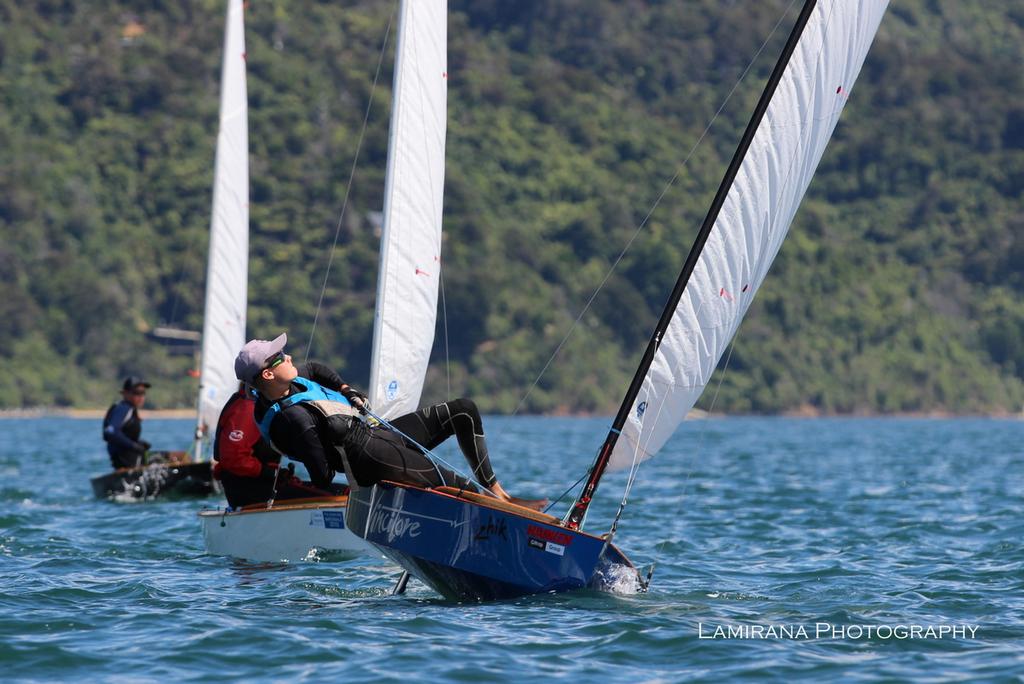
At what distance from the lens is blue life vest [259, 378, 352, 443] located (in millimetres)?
9930

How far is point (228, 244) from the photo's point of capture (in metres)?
22.4

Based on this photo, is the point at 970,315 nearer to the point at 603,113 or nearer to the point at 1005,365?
the point at 1005,365

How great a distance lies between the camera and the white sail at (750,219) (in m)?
9.90

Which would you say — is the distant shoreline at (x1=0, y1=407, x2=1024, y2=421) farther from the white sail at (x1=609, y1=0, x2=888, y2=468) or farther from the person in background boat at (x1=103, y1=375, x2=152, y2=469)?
the white sail at (x1=609, y1=0, x2=888, y2=468)

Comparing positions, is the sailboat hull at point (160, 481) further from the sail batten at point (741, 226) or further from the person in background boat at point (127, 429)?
the sail batten at point (741, 226)

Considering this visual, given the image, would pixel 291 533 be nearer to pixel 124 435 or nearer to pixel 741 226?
pixel 741 226

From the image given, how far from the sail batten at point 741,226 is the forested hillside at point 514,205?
55.4 metres

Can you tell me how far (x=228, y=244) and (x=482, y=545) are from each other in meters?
13.5

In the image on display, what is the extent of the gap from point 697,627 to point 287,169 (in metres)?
81.9

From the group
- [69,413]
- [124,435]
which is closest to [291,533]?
[124,435]

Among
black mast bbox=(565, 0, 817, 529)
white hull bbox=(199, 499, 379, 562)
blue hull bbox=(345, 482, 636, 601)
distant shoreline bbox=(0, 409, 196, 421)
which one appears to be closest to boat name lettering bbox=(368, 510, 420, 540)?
blue hull bbox=(345, 482, 636, 601)

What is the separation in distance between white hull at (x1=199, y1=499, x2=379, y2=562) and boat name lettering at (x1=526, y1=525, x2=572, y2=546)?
3213 mm

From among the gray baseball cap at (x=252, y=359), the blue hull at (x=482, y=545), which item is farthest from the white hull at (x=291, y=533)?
the gray baseball cap at (x=252, y=359)

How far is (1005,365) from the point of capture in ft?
295
